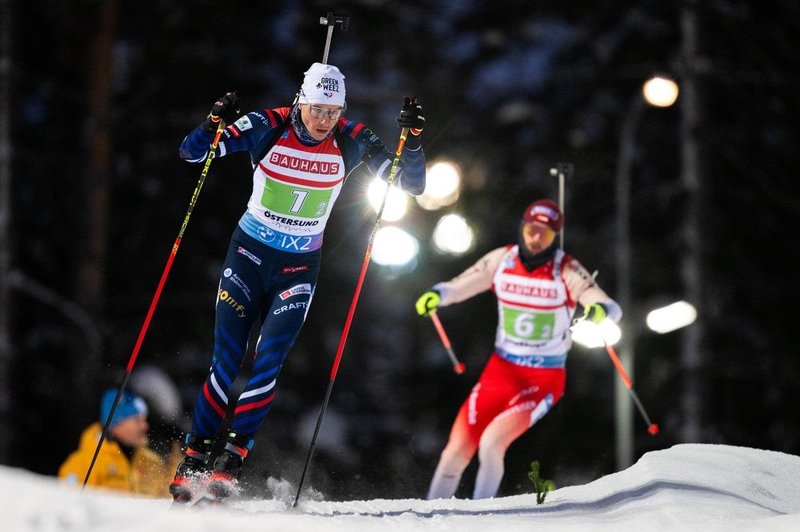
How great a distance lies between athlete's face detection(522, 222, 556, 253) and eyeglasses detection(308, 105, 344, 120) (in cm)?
204

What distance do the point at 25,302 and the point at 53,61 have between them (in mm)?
3039

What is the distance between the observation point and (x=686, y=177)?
50.4 feet

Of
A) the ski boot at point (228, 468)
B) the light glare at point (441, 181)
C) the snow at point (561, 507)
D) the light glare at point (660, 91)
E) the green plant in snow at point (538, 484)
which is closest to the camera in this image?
the snow at point (561, 507)

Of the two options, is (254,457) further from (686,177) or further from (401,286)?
(686,177)

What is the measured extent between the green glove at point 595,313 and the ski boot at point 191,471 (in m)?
2.56

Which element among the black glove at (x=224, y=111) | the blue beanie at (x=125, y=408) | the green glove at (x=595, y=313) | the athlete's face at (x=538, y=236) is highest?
the athlete's face at (x=538, y=236)

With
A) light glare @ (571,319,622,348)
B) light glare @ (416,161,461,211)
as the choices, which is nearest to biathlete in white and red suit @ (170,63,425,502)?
light glare @ (571,319,622,348)

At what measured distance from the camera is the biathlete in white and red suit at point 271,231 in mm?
6973

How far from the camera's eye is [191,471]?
6.81m

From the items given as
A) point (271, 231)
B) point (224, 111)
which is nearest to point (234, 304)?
point (271, 231)

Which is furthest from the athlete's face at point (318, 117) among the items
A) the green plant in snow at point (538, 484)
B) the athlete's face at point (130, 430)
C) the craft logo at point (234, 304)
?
the athlete's face at point (130, 430)

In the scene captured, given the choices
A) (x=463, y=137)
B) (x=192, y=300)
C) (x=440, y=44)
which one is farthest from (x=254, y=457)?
(x=440, y=44)

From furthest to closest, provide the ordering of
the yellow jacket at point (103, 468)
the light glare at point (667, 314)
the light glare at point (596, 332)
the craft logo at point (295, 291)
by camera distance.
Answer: the light glare at point (667, 314), the yellow jacket at point (103, 468), the light glare at point (596, 332), the craft logo at point (295, 291)

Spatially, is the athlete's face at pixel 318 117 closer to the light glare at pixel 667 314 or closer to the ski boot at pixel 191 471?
the ski boot at pixel 191 471
